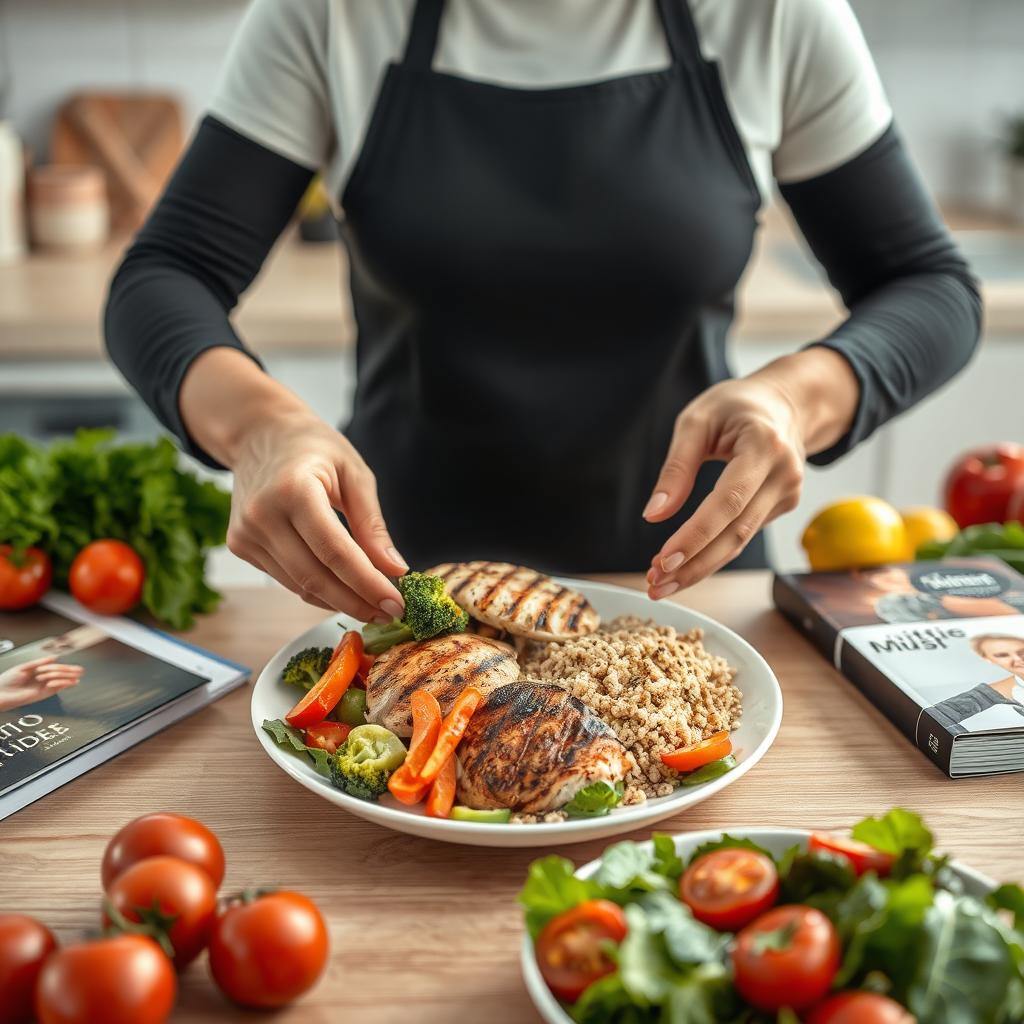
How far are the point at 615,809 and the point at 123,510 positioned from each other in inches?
31.6

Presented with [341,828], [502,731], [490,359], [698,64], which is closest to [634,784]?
[502,731]

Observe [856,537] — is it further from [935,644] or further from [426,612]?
[426,612]

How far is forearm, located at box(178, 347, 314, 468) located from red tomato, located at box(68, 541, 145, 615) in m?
0.17

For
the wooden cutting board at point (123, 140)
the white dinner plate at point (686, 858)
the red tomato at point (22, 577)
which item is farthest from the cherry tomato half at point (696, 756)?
the wooden cutting board at point (123, 140)

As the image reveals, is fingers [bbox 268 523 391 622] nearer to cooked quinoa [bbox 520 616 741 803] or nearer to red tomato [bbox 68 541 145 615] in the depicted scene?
cooked quinoa [bbox 520 616 741 803]

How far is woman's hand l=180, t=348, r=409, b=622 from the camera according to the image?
1.08m

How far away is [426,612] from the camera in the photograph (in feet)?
3.62

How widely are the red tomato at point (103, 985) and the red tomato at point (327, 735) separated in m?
0.35

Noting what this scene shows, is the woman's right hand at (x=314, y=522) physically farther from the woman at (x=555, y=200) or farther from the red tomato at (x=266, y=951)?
the red tomato at (x=266, y=951)

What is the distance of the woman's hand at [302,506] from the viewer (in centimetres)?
108

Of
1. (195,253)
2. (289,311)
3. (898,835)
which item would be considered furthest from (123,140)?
(898,835)

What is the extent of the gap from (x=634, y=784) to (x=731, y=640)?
0.93 ft

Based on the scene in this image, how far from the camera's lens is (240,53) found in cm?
146

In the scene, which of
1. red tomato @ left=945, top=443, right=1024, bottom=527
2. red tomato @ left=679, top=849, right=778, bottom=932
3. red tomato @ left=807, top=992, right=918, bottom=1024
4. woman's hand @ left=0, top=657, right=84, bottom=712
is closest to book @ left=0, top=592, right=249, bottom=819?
woman's hand @ left=0, top=657, right=84, bottom=712
